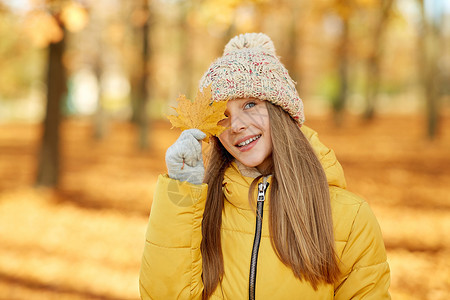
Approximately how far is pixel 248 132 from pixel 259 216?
0.39 metres

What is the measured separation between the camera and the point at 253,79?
1894mm

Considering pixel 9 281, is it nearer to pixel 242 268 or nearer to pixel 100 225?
pixel 100 225

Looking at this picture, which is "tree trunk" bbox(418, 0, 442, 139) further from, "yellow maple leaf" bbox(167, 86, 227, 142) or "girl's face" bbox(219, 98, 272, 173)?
"yellow maple leaf" bbox(167, 86, 227, 142)

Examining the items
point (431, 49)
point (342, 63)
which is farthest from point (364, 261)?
point (342, 63)

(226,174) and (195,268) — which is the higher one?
(226,174)

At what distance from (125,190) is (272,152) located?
7.75 m

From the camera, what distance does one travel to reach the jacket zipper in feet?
5.88

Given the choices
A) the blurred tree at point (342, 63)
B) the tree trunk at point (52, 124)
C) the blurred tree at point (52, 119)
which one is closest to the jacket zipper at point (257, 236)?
the blurred tree at point (52, 119)

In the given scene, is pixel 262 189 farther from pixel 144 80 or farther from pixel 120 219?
pixel 144 80

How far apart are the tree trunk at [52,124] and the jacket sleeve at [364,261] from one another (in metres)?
7.89

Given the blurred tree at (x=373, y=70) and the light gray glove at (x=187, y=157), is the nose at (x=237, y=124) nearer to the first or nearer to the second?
the light gray glove at (x=187, y=157)

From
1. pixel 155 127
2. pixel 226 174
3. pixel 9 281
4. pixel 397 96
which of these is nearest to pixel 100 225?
pixel 9 281

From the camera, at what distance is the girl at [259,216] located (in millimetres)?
1756

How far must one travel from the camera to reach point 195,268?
1.79 m
